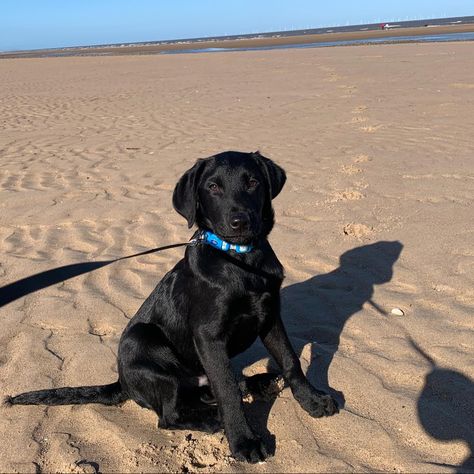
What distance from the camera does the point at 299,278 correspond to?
492 centimetres

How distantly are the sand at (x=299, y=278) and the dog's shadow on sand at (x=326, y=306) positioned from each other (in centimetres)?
2

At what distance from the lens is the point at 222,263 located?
Answer: 3146mm

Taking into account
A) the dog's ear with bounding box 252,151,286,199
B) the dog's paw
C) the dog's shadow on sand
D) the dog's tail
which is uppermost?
the dog's ear with bounding box 252,151,286,199

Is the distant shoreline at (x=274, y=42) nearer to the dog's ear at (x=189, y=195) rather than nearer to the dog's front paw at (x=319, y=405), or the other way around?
the dog's ear at (x=189, y=195)

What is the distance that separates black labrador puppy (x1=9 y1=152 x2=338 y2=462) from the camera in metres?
3.02

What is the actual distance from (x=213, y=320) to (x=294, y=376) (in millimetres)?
617

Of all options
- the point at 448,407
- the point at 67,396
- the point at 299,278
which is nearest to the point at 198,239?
the point at 67,396

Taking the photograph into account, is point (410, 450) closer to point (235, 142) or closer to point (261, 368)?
point (261, 368)

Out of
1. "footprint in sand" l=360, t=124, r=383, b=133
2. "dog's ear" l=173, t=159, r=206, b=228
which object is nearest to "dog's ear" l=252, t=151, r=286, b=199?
"dog's ear" l=173, t=159, r=206, b=228

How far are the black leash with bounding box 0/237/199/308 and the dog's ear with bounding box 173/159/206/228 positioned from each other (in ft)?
4.67

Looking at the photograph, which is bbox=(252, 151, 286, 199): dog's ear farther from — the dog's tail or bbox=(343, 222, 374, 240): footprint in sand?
bbox=(343, 222, 374, 240): footprint in sand

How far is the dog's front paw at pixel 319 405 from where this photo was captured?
10.2 ft

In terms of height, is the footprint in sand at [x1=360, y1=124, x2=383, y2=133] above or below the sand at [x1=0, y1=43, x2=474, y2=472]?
below

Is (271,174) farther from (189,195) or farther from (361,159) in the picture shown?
(361,159)
